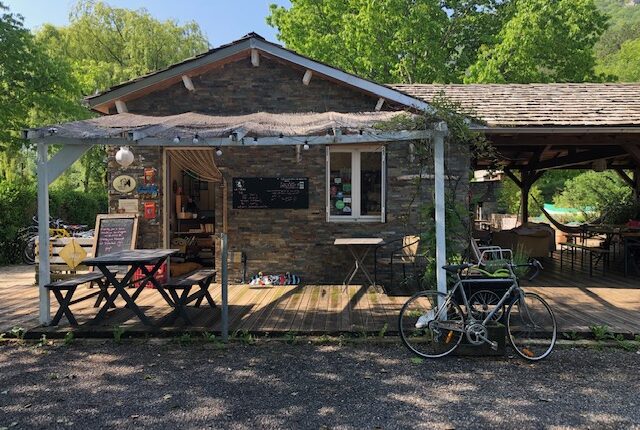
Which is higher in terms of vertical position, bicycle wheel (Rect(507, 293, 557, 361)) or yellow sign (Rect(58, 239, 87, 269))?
yellow sign (Rect(58, 239, 87, 269))

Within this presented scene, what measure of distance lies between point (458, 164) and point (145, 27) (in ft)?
58.4

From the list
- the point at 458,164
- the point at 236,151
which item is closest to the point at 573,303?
the point at 458,164

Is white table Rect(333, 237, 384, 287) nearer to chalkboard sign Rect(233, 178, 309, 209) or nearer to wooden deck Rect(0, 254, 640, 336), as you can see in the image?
wooden deck Rect(0, 254, 640, 336)

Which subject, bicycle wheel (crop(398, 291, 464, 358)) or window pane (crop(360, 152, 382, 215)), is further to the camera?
window pane (crop(360, 152, 382, 215))

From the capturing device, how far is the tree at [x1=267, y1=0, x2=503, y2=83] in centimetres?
1914

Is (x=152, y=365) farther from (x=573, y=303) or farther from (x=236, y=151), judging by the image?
(x=573, y=303)

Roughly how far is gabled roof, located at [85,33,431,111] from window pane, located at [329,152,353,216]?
1.25 meters

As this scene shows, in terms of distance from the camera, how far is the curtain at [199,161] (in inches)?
342

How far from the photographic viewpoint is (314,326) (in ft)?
17.9

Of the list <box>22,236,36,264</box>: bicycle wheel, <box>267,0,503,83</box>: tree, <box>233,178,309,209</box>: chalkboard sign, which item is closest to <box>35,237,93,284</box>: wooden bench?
<box>233,178,309,209</box>: chalkboard sign

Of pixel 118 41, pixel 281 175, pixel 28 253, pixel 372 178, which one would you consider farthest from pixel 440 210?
pixel 118 41

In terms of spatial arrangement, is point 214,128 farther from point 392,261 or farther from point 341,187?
point 392,261

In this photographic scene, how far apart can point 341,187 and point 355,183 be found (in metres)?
0.25

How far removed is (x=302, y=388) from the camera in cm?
394
